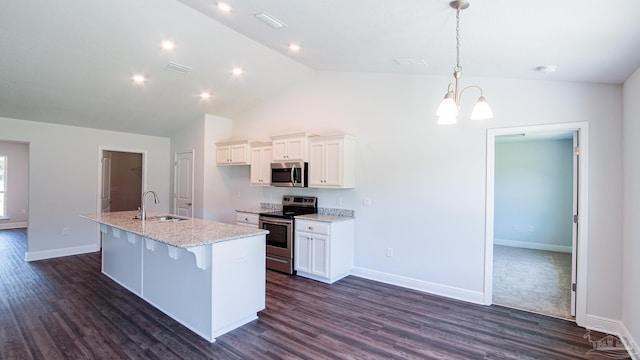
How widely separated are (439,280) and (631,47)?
288 cm

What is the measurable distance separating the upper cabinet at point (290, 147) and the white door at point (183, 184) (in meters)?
2.35

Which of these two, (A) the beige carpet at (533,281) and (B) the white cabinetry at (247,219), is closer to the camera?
(A) the beige carpet at (533,281)

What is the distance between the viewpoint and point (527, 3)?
185 centimetres

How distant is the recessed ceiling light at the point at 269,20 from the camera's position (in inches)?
115

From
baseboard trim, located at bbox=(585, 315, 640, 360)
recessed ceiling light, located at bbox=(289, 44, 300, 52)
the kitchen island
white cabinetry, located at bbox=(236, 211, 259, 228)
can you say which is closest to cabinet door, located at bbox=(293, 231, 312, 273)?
white cabinetry, located at bbox=(236, 211, 259, 228)

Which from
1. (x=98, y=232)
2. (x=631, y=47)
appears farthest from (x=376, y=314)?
(x=98, y=232)

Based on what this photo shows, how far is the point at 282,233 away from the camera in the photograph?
15.5ft

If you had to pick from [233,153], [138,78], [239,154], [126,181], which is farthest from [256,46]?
[126,181]

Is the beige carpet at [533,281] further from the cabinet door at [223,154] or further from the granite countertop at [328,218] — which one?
the cabinet door at [223,154]

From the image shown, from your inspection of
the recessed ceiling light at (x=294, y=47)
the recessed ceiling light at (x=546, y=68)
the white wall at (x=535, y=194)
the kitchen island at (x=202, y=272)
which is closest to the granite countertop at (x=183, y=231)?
the kitchen island at (x=202, y=272)

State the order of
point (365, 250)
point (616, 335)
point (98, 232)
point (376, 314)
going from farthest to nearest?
point (98, 232), point (365, 250), point (376, 314), point (616, 335)

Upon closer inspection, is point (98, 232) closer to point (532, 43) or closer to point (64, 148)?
point (64, 148)

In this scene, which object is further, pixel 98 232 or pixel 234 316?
pixel 98 232

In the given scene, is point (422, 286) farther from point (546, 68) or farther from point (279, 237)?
point (546, 68)
